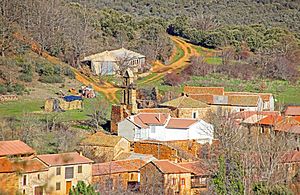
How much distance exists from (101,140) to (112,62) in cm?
1573

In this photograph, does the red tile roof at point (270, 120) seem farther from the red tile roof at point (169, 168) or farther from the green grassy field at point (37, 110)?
the red tile roof at point (169, 168)

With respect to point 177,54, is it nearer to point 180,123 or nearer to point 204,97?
point 204,97

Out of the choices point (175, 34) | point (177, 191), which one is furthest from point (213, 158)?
point (175, 34)

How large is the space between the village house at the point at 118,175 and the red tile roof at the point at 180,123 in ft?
15.2

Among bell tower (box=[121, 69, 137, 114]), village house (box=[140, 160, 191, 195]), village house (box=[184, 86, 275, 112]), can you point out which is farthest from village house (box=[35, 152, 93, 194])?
village house (box=[184, 86, 275, 112])

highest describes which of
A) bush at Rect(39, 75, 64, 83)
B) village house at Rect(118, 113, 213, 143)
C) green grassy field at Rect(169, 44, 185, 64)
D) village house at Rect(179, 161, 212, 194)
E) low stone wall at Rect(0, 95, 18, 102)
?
green grassy field at Rect(169, 44, 185, 64)

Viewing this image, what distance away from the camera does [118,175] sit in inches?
882

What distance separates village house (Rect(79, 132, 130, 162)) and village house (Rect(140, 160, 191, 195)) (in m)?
2.93

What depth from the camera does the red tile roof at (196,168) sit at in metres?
22.7

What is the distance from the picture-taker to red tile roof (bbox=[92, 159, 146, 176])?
73.2 ft

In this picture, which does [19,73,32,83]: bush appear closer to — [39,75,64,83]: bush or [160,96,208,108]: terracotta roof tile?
[39,75,64,83]: bush

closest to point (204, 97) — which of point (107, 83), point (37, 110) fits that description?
point (107, 83)

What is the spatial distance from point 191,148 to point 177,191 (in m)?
4.96

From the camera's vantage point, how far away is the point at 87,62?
40.9 m
